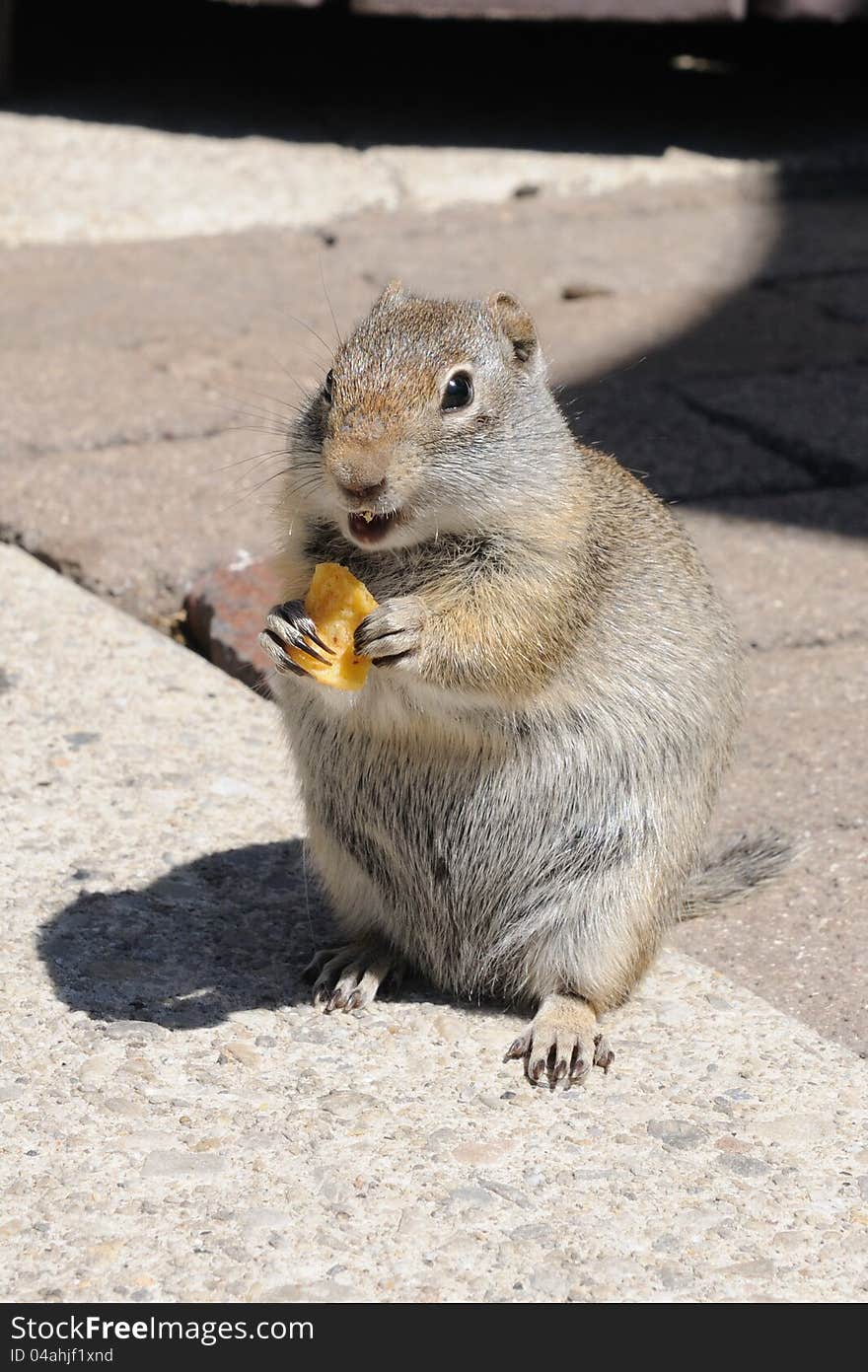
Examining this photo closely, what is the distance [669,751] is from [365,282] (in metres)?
4.31

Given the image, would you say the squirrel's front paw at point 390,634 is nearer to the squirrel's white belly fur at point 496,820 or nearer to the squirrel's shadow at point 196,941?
the squirrel's white belly fur at point 496,820

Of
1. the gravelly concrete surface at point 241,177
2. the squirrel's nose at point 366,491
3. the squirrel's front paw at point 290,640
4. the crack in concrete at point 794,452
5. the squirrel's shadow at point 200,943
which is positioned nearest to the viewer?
the squirrel's nose at point 366,491

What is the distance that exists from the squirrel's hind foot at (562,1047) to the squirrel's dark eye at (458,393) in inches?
40.9

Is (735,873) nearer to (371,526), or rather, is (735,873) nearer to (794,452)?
(371,526)

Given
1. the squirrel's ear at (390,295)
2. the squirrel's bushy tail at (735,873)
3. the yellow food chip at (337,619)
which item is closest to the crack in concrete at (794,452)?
the squirrel's bushy tail at (735,873)

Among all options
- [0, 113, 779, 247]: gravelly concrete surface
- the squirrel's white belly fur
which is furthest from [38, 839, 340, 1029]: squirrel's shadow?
[0, 113, 779, 247]: gravelly concrete surface

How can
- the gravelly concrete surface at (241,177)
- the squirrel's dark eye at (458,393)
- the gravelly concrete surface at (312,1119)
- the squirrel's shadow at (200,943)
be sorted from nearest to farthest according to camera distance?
the gravelly concrete surface at (312,1119) → the squirrel's dark eye at (458,393) → the squirrel's shadow at (200,943) → the gravelly concrete surface at (241,177)

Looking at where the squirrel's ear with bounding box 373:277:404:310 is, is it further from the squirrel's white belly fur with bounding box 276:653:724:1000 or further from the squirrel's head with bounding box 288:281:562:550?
the squirrel's white belly fur with bounding box 276:653:724:1000

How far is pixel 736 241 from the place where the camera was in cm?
789

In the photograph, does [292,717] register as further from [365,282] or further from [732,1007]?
[365,282]

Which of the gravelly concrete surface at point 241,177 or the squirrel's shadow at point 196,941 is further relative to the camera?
the gravelly concrete surface at point 241,177

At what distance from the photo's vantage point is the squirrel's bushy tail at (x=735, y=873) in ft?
11.9

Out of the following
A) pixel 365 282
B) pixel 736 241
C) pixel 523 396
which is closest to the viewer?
pixel 523 396
